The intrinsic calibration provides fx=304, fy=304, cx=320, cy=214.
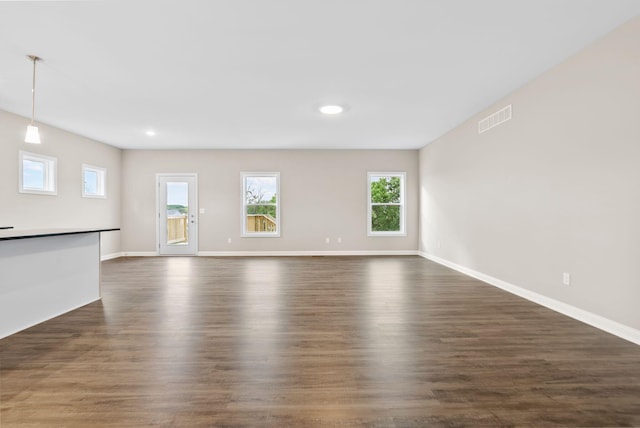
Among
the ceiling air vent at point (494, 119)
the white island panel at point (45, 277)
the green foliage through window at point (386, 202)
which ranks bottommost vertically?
the white island panel at point (45, 277)

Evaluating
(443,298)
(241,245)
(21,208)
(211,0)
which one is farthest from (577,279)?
(21,208)

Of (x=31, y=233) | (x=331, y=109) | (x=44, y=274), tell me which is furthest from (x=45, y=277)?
(x=331, y=109)

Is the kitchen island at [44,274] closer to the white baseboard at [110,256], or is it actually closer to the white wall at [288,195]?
the white baseboard at [110,256]

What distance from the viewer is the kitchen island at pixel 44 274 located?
2.70 metres

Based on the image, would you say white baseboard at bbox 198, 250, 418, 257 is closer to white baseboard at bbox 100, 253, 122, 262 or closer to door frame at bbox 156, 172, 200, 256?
door frame at bbox 156, 172, 200, 256

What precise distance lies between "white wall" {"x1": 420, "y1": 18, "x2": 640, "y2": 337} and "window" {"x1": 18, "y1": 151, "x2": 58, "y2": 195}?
752cm

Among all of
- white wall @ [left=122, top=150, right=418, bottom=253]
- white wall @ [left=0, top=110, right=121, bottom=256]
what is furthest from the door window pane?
white wall @ [left=0, top=110, right=121, bottom=256]

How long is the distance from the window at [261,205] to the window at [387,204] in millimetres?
2468

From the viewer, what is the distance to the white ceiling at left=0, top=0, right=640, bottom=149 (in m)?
2.44

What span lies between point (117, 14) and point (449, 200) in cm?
572

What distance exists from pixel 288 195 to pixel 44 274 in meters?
5.18

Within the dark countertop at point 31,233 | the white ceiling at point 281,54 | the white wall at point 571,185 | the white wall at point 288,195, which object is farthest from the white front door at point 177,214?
the white wall at point 571,185

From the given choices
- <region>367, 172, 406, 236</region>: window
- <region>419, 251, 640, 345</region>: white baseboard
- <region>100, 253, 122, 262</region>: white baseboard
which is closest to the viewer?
<region>419, 251, 640, 345</region>: white baseboard

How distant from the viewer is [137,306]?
354 cm
